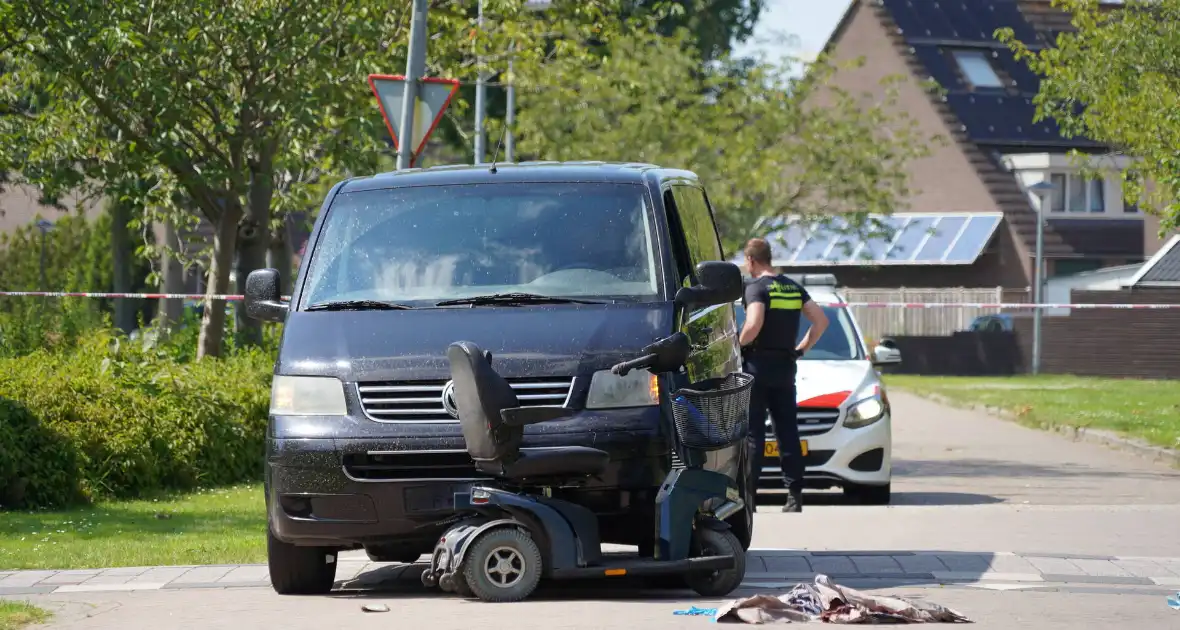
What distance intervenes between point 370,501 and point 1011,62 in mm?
53229

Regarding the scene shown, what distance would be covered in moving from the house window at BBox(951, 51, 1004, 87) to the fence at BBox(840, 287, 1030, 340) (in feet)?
28.8

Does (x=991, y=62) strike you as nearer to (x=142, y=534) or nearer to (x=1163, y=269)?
(x=1163, y=269)

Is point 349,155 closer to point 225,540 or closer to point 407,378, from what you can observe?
point 225,540

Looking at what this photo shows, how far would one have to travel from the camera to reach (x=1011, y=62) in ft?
195

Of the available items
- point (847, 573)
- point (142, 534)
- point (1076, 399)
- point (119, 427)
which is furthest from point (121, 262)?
point (847, 573)

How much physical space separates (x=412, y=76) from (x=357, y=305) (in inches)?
353

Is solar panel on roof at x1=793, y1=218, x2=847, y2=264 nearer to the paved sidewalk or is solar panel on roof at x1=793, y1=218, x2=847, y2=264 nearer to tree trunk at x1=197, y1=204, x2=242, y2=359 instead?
tree trunk at x1=197, y1=204, x2=242, y2=359

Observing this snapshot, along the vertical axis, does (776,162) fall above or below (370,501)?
above

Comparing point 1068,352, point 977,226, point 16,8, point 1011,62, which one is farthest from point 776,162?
point 16,8

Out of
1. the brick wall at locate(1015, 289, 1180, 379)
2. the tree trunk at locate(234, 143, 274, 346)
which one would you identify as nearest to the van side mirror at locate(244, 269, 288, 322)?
the tree trunk at locate(234, 143, 274, 346)

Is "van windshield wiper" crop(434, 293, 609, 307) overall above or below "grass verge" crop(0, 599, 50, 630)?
above

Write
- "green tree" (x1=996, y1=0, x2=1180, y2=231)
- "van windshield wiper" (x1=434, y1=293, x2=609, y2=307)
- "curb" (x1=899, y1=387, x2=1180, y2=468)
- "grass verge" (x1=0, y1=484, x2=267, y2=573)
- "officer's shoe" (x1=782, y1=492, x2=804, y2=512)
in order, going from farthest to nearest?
"green tree" (x1=996, y1=0, x2=1180, y2=231) → "curb" (x1=899, y1=387, x2=1180, y2=468) → "officer's shoe" (x1=782, y1=492, x2=804, y2=512) → "grass verge" (x1=0, y1=484, x2=267, y2=573) → "van windshield wiper" (x1=434, y1=293, x2=609, y2=307)

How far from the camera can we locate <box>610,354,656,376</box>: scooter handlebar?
8375mm

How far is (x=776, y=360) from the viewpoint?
1311cm
